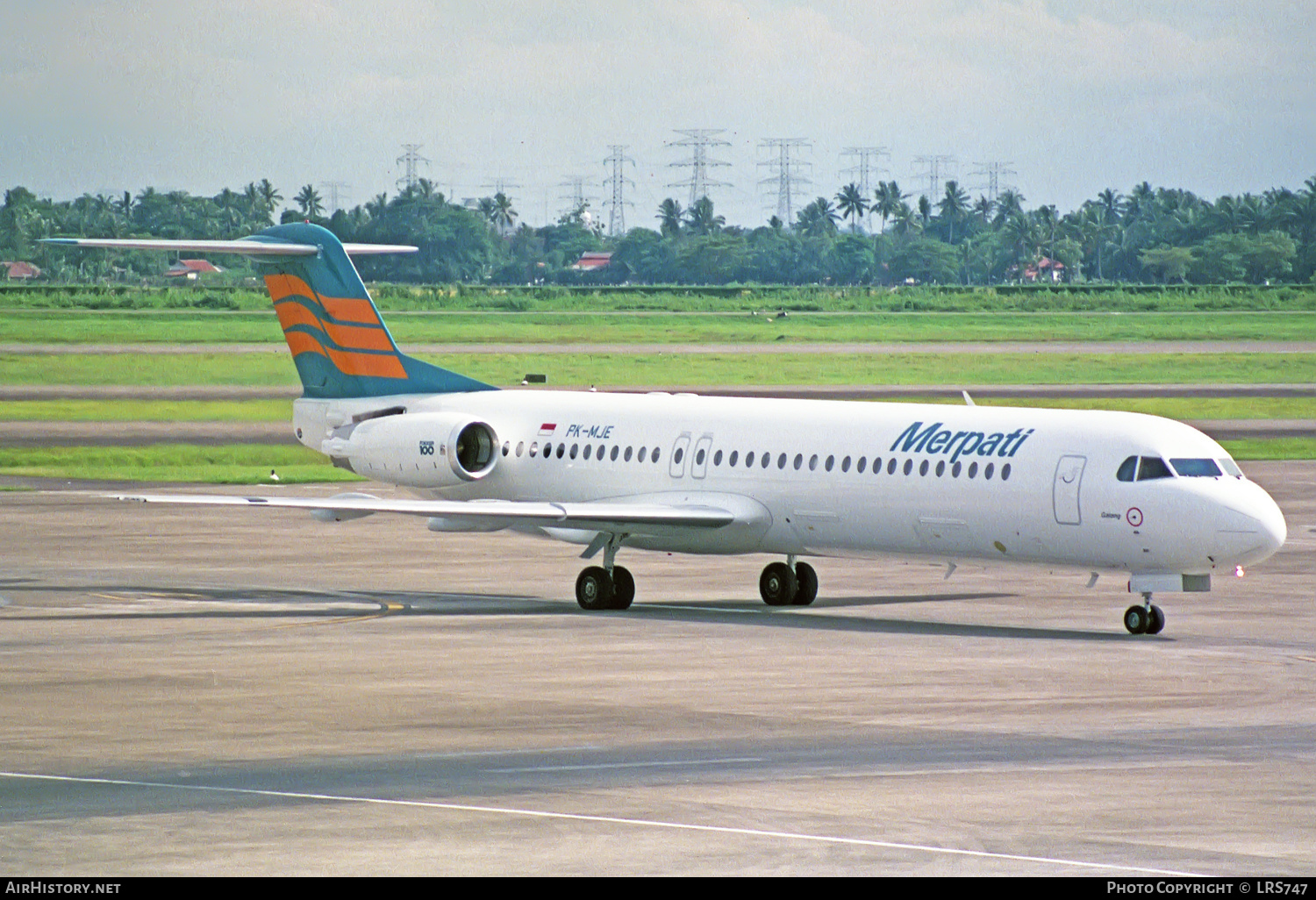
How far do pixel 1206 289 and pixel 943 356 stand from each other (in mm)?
68019

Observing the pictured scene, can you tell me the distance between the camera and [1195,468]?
93.7 ft

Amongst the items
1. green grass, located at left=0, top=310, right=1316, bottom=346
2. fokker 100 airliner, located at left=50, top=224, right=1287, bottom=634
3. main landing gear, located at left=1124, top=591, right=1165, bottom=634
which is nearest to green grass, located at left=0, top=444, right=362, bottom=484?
fokker 100 airliner, located at left=50, top=224, right=1287, bottom=634

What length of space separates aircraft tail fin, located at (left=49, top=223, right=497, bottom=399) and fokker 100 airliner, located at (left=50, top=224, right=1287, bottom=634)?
3 centimetres

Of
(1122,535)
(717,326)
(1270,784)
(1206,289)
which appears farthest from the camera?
(1206,289)

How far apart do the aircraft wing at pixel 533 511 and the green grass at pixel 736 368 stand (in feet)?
192

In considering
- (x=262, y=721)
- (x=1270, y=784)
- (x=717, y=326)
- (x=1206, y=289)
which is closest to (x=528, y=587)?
(x=262, y=721)

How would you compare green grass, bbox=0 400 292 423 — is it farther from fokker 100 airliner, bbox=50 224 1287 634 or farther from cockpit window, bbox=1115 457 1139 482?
cockpit window, bbox=1115 457 1139 482

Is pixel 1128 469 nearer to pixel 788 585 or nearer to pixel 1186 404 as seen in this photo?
pixel 788 585

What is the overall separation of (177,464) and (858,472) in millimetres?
35286

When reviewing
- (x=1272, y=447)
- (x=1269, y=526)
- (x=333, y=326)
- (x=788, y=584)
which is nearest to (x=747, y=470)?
(x=788, y=584)

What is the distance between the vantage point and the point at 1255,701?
920 inches

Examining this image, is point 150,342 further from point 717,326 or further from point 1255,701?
point 1255,701

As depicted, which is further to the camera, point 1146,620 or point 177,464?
point 177,464

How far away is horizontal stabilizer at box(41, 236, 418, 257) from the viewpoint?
116ft
